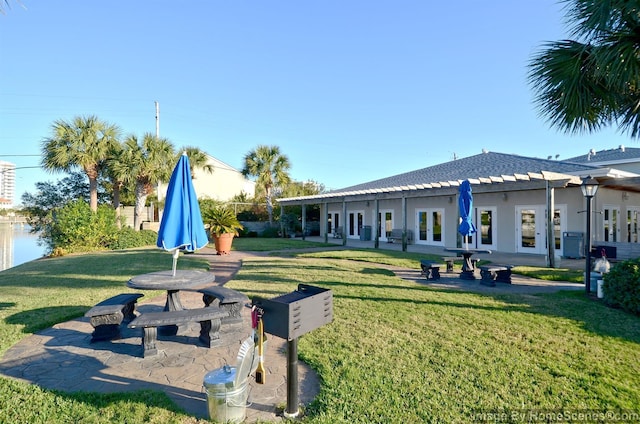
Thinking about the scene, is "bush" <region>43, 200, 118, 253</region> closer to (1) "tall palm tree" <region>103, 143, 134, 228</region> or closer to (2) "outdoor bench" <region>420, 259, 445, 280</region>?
(1) "tall palm tree" <region>103, 143, 134, 228</region>

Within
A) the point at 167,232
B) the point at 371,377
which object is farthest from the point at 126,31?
the point at 371,377

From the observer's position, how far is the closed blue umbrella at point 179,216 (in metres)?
4.35

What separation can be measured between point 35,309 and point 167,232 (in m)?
3.67

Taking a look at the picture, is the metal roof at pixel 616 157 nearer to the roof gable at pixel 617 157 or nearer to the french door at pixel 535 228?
the roof gable at pixel 617 157

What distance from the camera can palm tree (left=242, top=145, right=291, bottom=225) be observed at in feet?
84.8

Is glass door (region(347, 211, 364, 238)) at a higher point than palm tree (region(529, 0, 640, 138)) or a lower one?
lower

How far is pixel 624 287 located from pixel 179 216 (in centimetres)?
739

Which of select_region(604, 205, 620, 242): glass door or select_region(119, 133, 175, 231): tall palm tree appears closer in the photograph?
select_region(604, 205, 620, 242): glass door

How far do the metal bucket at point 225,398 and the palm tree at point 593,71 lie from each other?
6.60 m

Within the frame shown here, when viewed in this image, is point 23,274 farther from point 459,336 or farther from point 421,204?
point 421,204

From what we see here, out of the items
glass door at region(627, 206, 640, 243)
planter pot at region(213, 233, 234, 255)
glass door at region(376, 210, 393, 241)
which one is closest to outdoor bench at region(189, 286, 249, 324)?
planter pot at region(213, 233, 234, 255)

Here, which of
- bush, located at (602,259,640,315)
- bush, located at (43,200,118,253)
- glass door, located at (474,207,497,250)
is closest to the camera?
bush, located at (602,259,640,315)

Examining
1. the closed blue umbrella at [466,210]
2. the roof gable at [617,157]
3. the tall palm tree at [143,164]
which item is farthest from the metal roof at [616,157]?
the tall palm tree at [143,164]

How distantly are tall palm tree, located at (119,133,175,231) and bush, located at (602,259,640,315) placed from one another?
2136 centimetres
